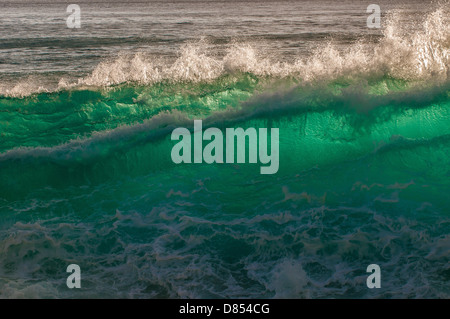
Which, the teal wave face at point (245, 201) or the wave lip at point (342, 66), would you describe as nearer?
the teal wave face at point (245, 201)

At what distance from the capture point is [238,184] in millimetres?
6910

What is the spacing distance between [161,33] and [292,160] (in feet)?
61.9

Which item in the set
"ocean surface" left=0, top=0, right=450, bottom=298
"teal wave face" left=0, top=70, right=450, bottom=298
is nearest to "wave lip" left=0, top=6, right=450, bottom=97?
"ocean surface" left=0, top=0, right=450, bottom=298

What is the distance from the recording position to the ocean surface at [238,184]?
4.90 m

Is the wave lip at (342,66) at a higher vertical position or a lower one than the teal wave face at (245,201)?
higher

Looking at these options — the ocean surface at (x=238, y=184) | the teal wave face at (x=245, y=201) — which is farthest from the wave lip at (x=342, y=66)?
the teal wave face at (x=245, y=201)

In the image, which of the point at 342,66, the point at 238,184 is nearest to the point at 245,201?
the point at 238,184

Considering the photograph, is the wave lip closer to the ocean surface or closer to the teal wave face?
the ocean surface

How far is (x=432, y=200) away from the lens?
6305 millimetres

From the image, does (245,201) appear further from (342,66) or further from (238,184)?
(342,66)

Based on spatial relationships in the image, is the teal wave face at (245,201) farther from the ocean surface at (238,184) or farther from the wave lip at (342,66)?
the wave lip at (342,66)
